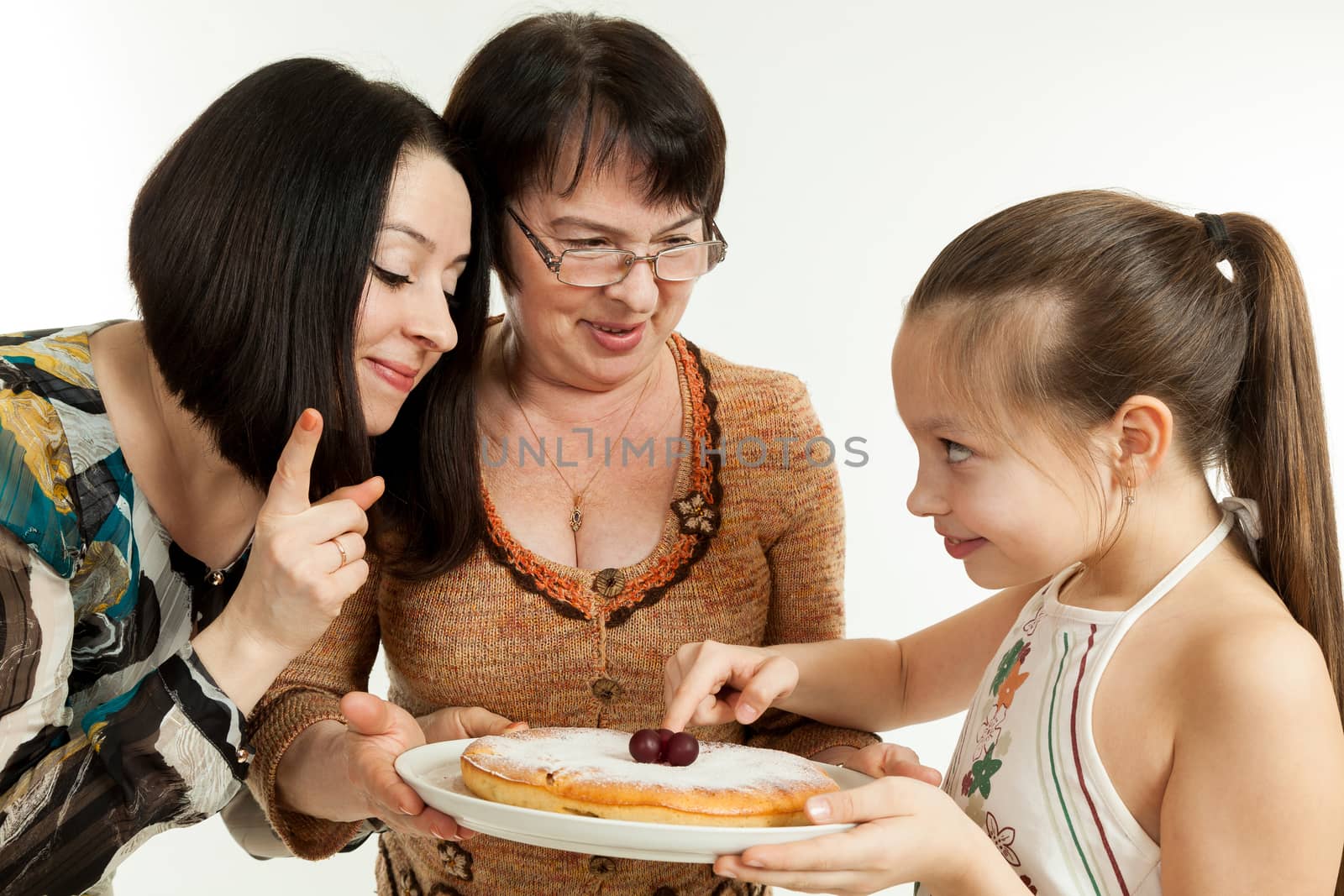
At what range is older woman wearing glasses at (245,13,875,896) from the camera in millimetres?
1836

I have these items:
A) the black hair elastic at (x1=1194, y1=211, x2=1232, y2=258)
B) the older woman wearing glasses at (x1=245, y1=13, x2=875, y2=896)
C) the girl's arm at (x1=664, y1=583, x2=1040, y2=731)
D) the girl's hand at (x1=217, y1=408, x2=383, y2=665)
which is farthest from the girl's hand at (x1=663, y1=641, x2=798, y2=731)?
the black hair elastic at (x1=1194, y1=211, x2=1232, y2=258)

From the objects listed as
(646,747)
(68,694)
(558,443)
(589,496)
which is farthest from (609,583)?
(68,694)

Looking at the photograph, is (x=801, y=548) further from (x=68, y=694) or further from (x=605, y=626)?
(x=68, y=694)

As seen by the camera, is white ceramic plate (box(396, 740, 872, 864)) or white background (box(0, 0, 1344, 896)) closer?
white ceramic plate (box(396, 740, 872, 864))

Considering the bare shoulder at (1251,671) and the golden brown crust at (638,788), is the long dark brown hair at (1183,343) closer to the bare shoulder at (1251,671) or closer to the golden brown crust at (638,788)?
the bare shoulder at (1251,671)

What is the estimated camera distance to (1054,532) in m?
1.41

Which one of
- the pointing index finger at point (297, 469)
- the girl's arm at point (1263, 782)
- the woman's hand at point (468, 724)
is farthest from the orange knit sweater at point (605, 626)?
the girl's arm at point (1263, 782)

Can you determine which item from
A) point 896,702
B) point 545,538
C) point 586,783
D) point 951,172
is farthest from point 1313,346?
point 951,172

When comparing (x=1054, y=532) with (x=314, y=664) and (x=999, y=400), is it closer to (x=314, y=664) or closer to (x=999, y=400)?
(x=999, y=400)

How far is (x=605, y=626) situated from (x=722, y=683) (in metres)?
0.29

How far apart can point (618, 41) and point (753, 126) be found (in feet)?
5.36

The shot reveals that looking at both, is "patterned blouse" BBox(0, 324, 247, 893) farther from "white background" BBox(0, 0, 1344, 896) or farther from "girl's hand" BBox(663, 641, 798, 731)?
"white background" BBox(0, 0, 1344, 896)

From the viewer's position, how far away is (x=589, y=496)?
204 centimetres

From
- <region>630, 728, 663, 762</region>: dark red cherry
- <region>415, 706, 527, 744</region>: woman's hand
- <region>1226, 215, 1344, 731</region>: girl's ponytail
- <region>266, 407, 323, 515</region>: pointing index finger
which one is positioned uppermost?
<region>1226, 215, 1344, 731</region>: girl's ponytail
